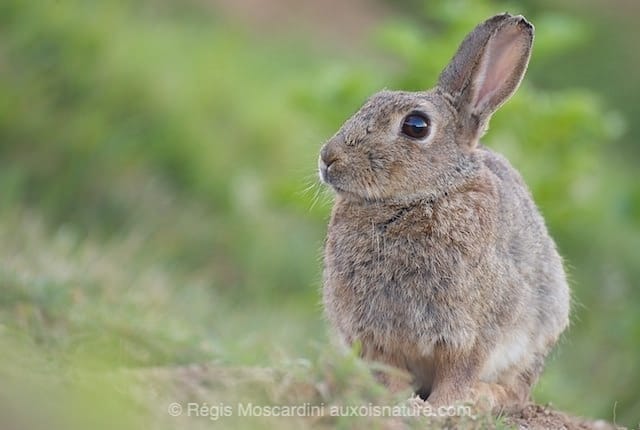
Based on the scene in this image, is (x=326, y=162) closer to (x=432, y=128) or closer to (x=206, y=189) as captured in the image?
(x=432, y=128)

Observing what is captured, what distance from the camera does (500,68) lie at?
5.82 m

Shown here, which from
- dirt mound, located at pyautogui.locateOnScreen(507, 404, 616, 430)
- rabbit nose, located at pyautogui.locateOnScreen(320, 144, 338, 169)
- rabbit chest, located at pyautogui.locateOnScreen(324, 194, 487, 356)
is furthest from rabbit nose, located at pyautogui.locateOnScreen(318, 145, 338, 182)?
dirt mound, located at pyautogui.locateOnScreen(507, 404, 616, 430)

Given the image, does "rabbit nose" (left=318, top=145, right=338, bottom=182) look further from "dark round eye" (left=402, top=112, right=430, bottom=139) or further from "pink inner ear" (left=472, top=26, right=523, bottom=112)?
"pink inner ear" (left=472, top=26, right=523, bottom=112)

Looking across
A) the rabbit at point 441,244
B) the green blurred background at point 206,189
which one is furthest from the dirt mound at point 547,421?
the green blurred background at point 206,189

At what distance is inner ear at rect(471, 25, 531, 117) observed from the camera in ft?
18.9

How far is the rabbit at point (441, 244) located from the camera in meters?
5.31

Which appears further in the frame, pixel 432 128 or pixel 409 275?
pixel 432 128

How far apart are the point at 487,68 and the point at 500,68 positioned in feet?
0.23

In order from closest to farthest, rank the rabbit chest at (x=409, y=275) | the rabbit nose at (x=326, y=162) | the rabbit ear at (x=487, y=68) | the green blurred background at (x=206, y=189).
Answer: the rabbit chest at (x=409, y=275) < the rabbit nose at (x=326, y=162) < the rabbit ear at (x=487, y=68) < the green blurred background at (x=206, y=189)

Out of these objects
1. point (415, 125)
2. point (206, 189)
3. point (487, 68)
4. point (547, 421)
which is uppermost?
point (206, 189)

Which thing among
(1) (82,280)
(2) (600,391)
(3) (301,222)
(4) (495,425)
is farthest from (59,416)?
(3) (301,222)

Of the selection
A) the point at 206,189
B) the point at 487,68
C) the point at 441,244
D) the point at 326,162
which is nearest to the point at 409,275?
the point at 441,244

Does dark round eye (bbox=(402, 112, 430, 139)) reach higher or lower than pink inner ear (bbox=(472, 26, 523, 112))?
lower

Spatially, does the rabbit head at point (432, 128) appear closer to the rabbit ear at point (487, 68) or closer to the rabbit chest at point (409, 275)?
the rabbit ear at point (487, 68)
